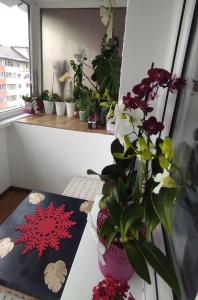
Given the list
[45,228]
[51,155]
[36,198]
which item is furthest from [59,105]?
[45,228]

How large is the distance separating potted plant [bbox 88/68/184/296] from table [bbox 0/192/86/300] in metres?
0.21

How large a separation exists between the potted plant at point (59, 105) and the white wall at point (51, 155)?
0.48 metres

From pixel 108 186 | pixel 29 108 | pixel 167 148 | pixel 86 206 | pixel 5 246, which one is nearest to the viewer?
pixel 167 148

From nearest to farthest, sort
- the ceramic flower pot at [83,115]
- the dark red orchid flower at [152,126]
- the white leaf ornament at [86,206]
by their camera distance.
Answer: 1. the dark red orchid flower at [152,126]
2. the white leaf ornament at [86,206]
3. the ceramic flower pot at [83,115]

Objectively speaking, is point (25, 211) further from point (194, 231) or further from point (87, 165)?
point (87, 165)

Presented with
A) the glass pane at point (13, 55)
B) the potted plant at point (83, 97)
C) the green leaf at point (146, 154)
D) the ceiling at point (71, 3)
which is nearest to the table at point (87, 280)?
the green leaf at point (146, 154)

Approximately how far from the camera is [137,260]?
1.74ft

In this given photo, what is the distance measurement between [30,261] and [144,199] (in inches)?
21.6

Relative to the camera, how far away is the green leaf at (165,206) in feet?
1.42

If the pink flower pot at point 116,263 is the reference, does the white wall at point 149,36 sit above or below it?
above

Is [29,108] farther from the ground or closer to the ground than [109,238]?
farther from the ground

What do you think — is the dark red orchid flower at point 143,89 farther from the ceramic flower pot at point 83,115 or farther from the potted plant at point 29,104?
the potted plant at point 29,104

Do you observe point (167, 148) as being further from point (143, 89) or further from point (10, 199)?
point (10, 199)

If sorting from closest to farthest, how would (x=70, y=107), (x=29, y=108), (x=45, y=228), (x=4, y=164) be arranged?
(x=45, y=228) < (x=4, y=164) < (x=70, y=107) < (x=29, y=108)
